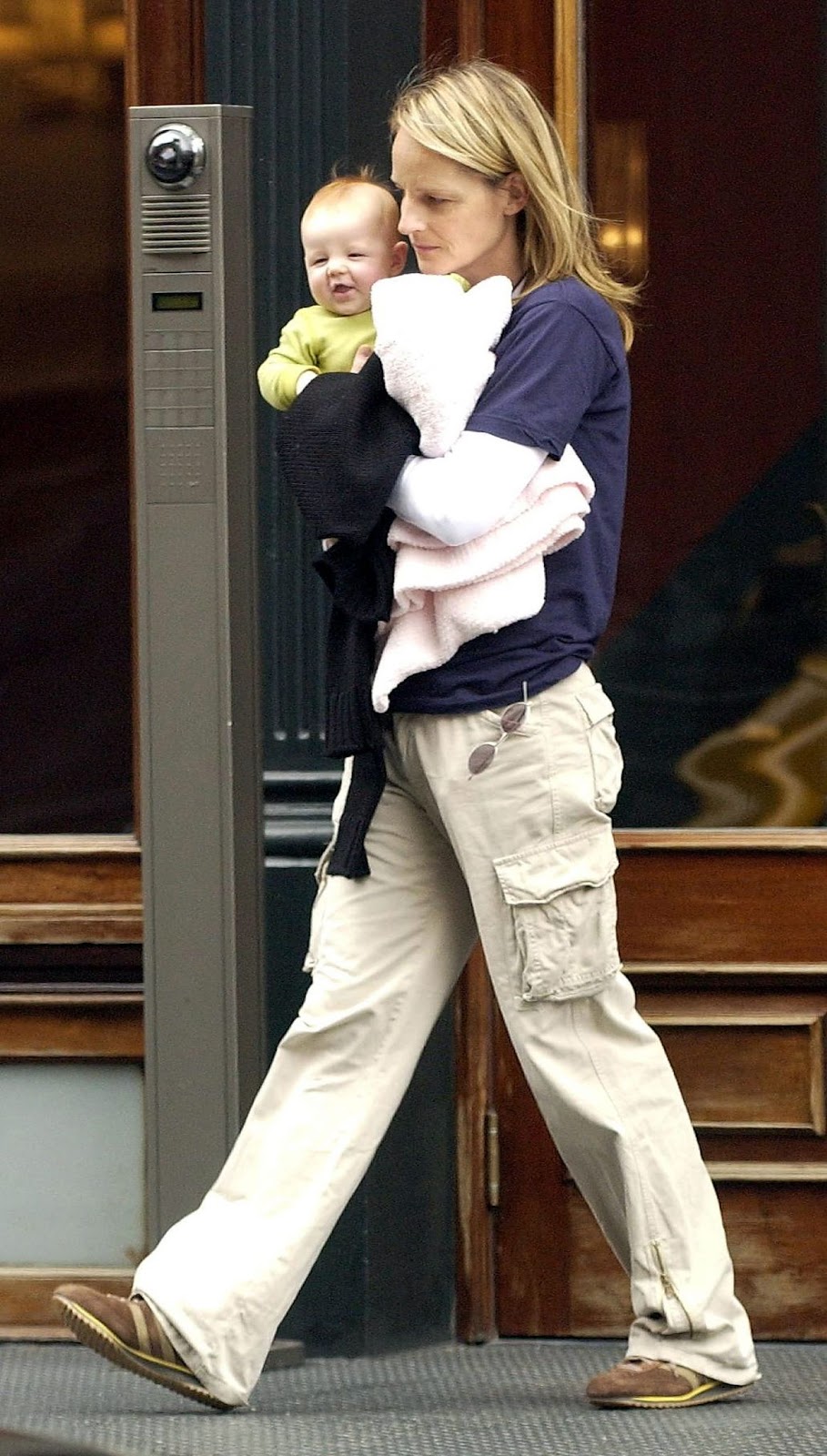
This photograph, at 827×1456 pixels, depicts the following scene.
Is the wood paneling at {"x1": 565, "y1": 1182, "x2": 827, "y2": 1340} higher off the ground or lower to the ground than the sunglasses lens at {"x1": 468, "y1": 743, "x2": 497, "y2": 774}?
lower

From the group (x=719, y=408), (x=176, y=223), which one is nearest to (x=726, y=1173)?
(x=719, y=408)

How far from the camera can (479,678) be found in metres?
3.41

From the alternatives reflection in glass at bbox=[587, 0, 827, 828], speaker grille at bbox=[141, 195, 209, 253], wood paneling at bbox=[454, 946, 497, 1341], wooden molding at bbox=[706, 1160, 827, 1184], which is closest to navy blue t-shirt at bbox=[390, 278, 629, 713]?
speaker grille at bbox=[141, 195, 209, 253]

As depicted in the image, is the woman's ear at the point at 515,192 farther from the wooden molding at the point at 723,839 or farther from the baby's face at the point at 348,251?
the wooden molding at the point at 723,839

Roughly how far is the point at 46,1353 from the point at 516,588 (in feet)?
5.84

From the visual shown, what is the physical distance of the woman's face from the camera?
3416 millimetres

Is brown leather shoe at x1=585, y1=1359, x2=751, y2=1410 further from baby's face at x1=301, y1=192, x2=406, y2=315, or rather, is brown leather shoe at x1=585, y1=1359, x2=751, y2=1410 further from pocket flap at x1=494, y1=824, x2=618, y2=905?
baby's face at x1=301, y1=192, x2=406, y2=315

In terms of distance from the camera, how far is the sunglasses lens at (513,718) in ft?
11.2

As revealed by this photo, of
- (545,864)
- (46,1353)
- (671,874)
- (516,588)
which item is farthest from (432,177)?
(46,1353)

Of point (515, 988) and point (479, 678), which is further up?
point (479, 678)

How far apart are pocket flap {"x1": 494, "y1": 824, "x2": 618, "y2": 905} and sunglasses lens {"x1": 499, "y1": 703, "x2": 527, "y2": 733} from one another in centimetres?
17

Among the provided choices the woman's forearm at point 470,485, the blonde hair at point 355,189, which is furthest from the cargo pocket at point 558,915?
the blonde hair at point 355,189

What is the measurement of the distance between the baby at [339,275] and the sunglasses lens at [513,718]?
56 cm

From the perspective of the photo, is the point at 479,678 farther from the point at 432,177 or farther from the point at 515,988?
the point at 432,177
